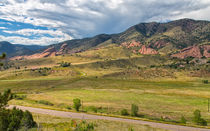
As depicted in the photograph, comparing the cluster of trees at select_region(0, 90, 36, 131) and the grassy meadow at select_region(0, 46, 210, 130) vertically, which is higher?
the cluster of trees at select_region(0, 90, 36, 131)

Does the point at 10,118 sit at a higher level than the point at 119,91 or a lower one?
higher

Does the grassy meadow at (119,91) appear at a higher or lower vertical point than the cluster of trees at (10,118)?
lower

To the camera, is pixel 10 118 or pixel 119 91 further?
pixel 119 91

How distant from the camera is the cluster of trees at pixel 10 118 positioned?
779 inches

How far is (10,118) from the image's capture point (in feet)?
74.5

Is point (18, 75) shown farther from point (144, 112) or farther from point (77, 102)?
point (144, 112)

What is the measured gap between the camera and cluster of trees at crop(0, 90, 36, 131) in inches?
779

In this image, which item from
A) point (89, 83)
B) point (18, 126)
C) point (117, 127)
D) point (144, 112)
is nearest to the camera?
point (18, 126)

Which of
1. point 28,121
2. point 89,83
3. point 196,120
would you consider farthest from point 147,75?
point 28,121

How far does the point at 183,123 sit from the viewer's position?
34.4m

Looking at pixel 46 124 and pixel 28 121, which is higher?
pixel 28 121

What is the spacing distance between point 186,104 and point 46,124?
172ft

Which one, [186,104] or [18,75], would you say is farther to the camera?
[18,75]

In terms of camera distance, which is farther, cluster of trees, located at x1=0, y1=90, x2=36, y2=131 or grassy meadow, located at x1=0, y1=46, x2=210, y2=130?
grassy meadow, located at x1=0, y1=46, x2=210, y2=130
